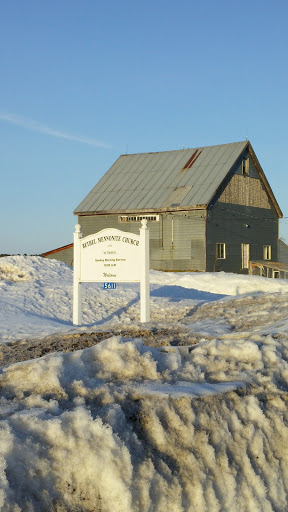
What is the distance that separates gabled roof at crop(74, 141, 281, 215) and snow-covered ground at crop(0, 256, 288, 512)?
97.8 feet

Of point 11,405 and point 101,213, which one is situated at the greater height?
point 101,213

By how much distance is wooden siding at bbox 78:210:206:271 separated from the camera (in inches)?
1366

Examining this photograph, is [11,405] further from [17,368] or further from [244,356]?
[244,356]

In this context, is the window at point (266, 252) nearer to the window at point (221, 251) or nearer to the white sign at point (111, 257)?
the window at point (221, 251)

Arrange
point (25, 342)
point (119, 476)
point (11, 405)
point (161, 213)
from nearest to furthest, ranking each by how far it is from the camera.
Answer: point (119, 476)
point (11, 405)
point (25, 342)
point (161, 213)

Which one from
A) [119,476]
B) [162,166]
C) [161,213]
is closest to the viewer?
[119,476]

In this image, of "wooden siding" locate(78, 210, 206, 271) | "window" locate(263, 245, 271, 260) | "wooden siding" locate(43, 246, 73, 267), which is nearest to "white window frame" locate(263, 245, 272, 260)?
"window" locate(263, 245, 271, 260)

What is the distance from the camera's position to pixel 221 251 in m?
36.2

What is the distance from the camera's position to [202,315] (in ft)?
40.3

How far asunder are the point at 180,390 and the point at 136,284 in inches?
561

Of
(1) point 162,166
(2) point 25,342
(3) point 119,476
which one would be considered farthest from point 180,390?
(1) point 162,166

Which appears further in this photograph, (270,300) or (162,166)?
(162,166)

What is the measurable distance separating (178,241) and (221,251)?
2601mm

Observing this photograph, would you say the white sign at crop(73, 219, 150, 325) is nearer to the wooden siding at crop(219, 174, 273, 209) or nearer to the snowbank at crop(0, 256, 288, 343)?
the snowbank at crop(0, 256, 288, 343)
